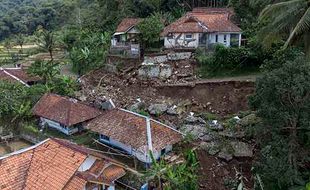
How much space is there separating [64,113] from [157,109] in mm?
6498

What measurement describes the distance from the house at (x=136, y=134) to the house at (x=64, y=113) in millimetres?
2648

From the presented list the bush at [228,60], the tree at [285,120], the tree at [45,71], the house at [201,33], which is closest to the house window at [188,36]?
the house at [201,33]

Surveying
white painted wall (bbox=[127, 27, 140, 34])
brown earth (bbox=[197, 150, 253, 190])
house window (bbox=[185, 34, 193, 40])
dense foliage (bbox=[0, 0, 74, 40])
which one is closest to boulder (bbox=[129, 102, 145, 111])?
brown earth (bbox=[197, 150, 253, 190])

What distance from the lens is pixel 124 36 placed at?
1455 inches

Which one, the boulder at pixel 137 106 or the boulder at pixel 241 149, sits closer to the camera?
the boulder at pixel 241 149

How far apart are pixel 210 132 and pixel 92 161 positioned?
770cm

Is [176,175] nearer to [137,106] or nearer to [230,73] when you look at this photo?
[137,106]

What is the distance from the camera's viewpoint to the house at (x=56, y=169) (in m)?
18.3

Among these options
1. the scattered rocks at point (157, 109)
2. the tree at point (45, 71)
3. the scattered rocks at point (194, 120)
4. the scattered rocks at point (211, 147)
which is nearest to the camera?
the scattered rocks at point (211, 147)

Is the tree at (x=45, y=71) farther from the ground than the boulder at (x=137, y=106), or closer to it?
farther from the ground

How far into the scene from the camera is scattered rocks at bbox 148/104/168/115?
26922mm

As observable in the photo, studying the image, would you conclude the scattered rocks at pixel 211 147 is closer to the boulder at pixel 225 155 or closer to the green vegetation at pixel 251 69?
the boulder at pixel 225 155

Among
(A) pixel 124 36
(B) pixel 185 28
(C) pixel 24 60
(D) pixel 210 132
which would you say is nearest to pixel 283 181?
(D) pixel 210 132

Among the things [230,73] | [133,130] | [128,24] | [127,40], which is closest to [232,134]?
[133,130]
